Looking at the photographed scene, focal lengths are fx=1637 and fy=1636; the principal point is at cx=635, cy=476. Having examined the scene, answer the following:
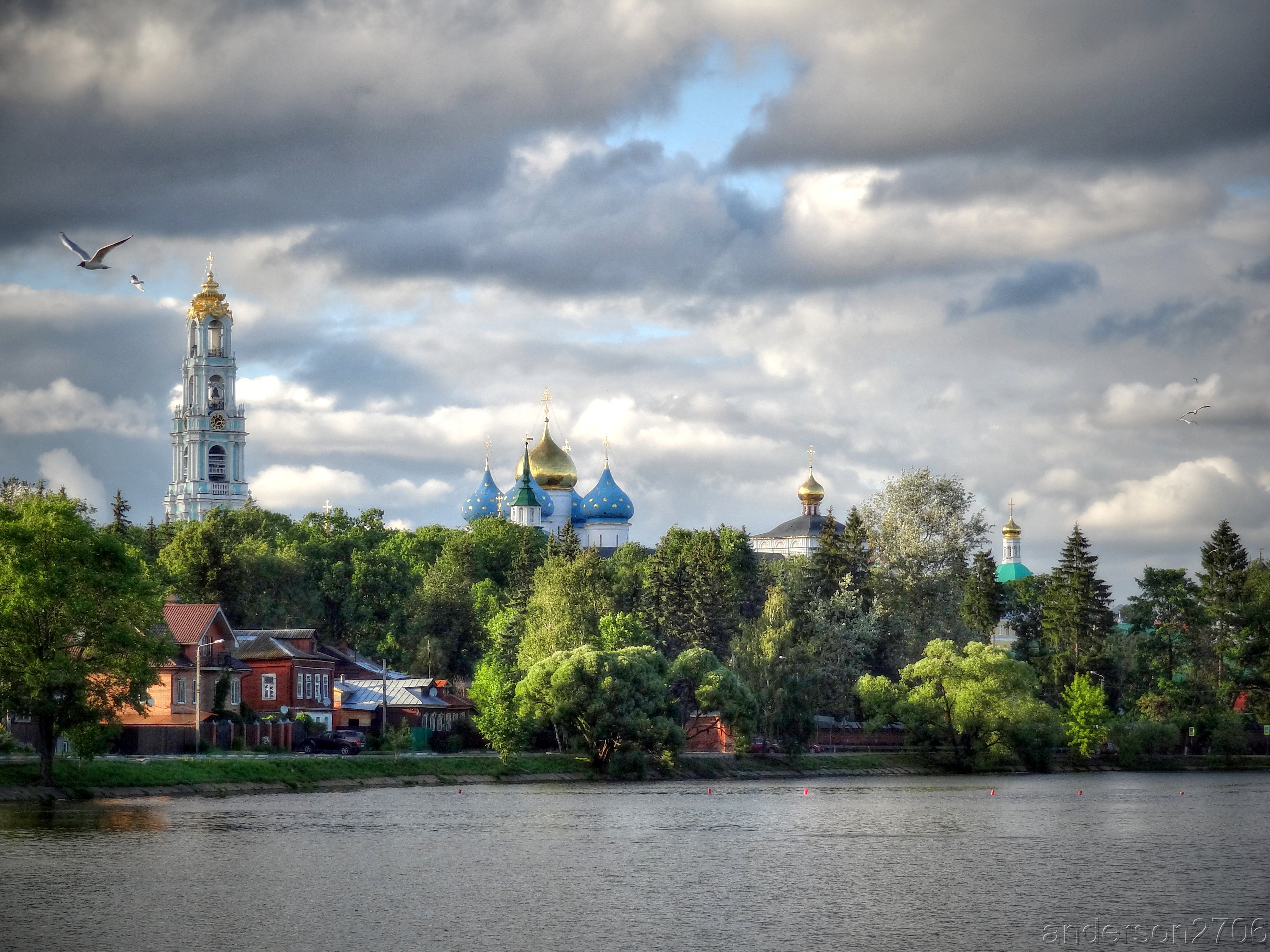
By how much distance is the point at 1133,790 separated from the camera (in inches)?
2908

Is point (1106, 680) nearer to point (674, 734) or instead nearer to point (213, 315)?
point (674, 734)

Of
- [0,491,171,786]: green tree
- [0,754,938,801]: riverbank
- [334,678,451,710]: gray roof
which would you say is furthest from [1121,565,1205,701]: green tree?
[0,491,171,786]: green tree

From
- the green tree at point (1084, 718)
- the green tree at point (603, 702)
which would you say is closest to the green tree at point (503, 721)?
the green tree at point (603, 702)

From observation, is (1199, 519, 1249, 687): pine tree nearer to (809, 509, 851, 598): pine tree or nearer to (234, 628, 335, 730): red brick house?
(809, 509, 851, 598): pine tree

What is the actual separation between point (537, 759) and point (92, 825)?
1198 inches

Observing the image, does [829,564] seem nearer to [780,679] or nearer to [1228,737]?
[780,679]

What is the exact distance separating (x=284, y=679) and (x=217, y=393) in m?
117

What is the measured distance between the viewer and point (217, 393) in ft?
636

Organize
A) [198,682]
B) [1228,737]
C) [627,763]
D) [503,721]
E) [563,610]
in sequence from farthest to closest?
1. [1228,737]
2. [563,610]
3. [627,763]
4. [503,721]
5. [198,682]

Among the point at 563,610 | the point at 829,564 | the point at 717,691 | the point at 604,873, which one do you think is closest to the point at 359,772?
the point at 717,691

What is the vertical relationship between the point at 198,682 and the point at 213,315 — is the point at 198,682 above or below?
below

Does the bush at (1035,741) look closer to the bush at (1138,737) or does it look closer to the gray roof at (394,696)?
the bush at (1138,737)

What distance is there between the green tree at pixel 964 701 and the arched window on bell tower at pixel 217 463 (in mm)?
124607

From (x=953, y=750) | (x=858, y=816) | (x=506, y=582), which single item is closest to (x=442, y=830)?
(x=858, y=816)
